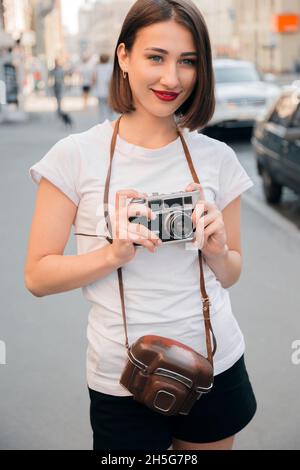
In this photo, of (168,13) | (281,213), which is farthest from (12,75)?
(168,13)

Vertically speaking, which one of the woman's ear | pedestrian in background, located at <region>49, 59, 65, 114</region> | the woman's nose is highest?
the woman's ear

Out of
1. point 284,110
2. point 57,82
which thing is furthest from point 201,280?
point 57,82

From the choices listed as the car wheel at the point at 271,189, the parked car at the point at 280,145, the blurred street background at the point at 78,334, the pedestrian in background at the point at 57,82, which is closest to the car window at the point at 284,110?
the parked car at the point at 280,145

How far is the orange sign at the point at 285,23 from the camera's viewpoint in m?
57.8

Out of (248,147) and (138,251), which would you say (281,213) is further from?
(138,251)

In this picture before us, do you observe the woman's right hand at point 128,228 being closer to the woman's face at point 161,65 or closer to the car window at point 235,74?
the woman's face at point 161,65

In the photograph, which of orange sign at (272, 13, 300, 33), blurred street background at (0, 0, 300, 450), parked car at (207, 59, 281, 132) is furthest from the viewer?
orange sign at (272, 13, 300, 33)

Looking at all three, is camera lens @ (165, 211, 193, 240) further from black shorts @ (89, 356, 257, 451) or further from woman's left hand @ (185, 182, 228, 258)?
black shorts @ (89, 356, 257, 451)

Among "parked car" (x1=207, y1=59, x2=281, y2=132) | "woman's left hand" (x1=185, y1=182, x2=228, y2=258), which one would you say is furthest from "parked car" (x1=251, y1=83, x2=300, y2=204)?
"woman's left hand" (x1=185, y1=182, x2=228, y2=258)

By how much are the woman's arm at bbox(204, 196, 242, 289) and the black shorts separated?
23 centimetres

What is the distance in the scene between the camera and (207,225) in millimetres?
1617

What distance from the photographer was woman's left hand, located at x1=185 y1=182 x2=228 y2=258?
1589 millimetres

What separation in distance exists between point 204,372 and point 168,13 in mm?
836
